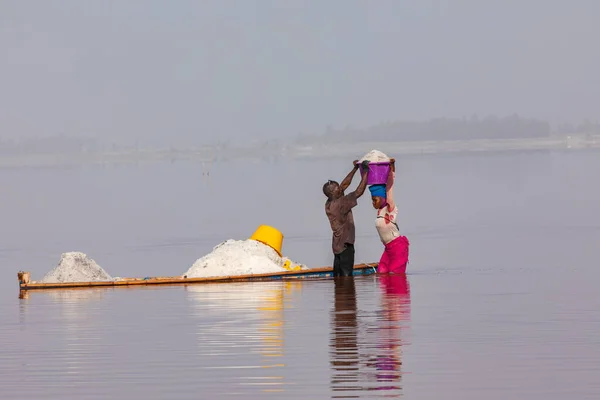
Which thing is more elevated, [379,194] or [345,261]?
[379,194]

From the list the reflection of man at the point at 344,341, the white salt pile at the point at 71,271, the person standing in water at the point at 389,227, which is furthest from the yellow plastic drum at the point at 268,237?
the white salt pile at the point at 71,271

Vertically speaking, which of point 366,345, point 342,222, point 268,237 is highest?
point 342,222

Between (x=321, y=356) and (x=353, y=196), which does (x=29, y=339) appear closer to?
(x=321, y=356)

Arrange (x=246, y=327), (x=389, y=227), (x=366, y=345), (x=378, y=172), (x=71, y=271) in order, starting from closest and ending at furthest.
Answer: (x=366, y=345) < (x=246, y=327) < (x=378, y=172) < (x=389, y=227) < (x=71, y=271)

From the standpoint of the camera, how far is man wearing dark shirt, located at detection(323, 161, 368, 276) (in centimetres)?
2809

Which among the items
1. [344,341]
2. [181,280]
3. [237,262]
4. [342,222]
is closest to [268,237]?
[237,262]

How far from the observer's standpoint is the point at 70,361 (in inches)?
778

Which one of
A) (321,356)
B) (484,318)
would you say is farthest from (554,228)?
(321,356)

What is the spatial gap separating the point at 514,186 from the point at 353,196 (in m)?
48.5

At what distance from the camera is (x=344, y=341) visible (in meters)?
20.6

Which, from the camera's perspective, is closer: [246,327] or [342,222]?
[246,327]

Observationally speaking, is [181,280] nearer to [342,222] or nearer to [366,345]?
[342,222]

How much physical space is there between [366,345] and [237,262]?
868 centimetres

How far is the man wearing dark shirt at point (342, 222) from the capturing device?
2809cm
